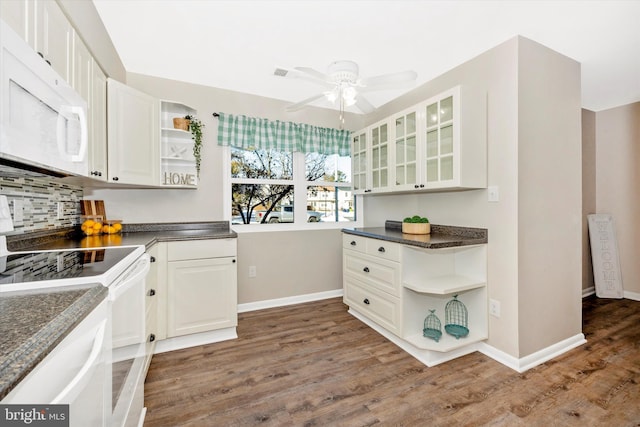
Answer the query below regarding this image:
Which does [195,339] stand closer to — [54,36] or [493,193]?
[54,36]

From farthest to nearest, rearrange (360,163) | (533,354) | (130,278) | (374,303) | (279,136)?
(360,163), (279,136), (374,303), (533,354), (130,278)

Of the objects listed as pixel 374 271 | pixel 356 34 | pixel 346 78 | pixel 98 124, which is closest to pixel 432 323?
pixel 374 271

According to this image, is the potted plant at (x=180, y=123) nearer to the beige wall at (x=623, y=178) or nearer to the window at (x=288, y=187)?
the window at (x=288, y=187)

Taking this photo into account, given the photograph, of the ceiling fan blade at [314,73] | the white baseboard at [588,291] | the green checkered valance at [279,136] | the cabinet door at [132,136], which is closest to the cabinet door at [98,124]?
the cabinet door at [132,136]

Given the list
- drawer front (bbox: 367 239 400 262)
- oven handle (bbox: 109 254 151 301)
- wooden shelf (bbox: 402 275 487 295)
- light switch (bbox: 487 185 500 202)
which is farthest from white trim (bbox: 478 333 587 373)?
oven handle (bbox: 109 254 151 301)

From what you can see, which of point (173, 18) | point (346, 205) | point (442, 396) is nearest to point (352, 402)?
point (442, 396)

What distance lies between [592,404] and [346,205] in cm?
285

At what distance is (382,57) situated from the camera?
2.60m

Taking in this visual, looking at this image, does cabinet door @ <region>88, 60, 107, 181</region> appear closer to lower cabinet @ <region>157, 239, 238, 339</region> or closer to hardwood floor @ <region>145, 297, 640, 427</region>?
lower cabinet @ <region>157, 239, 238, 339</region>

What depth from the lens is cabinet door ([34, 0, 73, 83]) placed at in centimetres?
125

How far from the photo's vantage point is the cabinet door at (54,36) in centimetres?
125

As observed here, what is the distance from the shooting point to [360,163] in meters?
3.48

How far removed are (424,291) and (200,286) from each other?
71.0 inches

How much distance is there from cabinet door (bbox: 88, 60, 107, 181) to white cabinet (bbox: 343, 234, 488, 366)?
2.21 m
